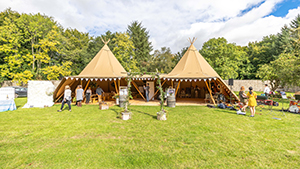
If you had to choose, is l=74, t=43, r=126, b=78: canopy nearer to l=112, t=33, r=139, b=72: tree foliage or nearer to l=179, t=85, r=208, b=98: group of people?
l=179, t=85, r=208, b=98: group of people

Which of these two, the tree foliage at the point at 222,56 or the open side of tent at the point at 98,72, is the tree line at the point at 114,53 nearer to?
the tree foliage at the point at 222,56

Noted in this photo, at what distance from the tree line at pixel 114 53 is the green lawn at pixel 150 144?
25.2ft

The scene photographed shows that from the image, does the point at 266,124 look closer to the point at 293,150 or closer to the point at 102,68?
the point at 293,150

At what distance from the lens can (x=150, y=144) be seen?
3.44 metres

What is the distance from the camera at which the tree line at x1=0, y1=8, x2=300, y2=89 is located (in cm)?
1288

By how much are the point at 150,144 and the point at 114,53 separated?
20.1 meters

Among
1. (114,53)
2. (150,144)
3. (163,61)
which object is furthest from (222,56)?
(150,144)

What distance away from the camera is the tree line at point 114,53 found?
42.2ft

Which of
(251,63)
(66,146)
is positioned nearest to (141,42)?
(251,63)

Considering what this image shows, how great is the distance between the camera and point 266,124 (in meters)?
4.98

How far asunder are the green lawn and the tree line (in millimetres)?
7677

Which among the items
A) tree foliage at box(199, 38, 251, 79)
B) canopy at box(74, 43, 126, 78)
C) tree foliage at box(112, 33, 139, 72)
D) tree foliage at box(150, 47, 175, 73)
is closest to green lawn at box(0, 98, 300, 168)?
canopy at box(74, 43, 126, 78)

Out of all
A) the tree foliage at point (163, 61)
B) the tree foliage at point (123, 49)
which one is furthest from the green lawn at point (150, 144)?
the tree foliage at point (163, 61)

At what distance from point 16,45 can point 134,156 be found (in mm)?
21716
